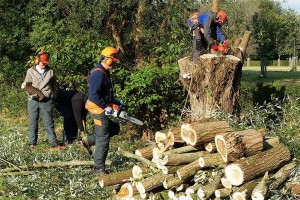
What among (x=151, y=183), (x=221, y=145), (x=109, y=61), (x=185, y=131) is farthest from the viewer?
(x=109, y=61)

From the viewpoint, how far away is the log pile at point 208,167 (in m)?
4.89

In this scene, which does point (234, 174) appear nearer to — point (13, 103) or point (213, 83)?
point (213, 83)

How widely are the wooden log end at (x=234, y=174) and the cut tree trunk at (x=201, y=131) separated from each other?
0.59 m

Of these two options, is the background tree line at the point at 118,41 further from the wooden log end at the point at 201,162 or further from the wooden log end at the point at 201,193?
the wooden log end at the point at 201,193

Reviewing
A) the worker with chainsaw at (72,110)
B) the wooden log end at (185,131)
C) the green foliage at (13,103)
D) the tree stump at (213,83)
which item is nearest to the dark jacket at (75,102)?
the worker with chainsaw at (72,110)

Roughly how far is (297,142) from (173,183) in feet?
5.69

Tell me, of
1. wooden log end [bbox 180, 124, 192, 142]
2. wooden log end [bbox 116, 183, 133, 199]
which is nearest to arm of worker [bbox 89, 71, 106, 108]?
wooden log end [bbox 116, 183, 133, 199]

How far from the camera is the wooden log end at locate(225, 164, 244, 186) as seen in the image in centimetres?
479

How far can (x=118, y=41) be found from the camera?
500 inches

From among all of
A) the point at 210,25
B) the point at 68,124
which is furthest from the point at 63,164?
the point at 210,25

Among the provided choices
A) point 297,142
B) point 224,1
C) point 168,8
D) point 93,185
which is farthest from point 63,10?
point 297,142

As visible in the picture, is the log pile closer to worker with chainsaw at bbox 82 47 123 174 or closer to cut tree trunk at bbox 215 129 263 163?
→ cut tree trunk at bbox 215 129 263 163

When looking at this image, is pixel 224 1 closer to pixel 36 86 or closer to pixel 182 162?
pixel 36 86

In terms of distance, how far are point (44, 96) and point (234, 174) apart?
4.81 m
